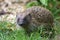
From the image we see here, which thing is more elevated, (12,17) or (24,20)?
(24,20)

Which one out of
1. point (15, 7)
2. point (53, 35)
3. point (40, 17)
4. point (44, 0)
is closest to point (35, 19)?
point (40, 17)

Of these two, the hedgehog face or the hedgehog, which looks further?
the hedgehog

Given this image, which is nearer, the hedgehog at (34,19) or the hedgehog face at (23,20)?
the hedgehog face at (23,20)

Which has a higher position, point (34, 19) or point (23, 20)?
point (23, 20)

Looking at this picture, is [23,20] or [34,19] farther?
[34,19]

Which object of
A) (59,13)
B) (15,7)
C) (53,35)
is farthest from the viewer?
(15,7)

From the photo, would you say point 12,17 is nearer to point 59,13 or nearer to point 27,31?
point 59,13
